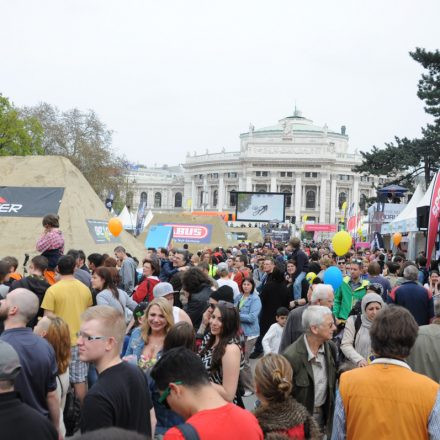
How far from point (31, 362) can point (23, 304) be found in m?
0.43

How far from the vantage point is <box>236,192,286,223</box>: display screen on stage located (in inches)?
1629

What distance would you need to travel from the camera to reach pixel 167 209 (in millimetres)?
128500

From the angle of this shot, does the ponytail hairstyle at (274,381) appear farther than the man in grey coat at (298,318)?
No

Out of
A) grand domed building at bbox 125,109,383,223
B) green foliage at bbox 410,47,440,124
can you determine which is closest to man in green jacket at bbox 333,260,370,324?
green foliage at bbox 410,47,440,124

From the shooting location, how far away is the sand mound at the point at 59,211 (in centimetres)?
1514

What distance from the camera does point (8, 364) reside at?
2.67 m

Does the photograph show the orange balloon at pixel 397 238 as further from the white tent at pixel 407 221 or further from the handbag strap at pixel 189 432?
the handbag strap at pixel 189 432

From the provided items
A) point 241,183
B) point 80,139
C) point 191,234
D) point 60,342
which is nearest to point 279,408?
point 60,342

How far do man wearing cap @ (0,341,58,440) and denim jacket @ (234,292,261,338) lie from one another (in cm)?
540

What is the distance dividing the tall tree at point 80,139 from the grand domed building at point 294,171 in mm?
53427

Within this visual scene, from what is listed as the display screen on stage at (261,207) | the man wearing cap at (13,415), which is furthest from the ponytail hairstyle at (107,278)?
the display screen on stage at (261,207)

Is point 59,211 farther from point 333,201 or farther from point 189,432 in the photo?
point 333,201

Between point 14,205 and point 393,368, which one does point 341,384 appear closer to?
point 393,368

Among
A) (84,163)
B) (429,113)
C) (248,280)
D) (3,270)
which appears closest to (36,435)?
(3,270)
